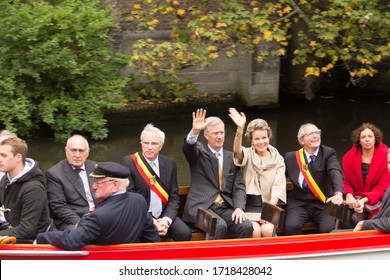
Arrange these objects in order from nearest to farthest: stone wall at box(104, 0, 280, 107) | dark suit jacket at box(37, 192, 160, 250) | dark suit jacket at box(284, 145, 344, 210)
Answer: dark suit jacket at box(37, 192, 160, 250) → dark suit jacket at box(284, 145, 344, 210) → stone wall at box(104, 0, 280, 107)

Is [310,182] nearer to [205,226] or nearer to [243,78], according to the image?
[205,226]

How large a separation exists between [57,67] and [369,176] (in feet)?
19.9

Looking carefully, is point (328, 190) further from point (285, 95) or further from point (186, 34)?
point (285, 95)

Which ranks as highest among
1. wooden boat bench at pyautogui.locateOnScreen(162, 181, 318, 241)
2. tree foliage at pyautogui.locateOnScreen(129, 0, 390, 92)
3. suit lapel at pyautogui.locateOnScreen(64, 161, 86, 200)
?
tree foliage at pyautogui.locateOnScreen(129, 0, 390, 92)

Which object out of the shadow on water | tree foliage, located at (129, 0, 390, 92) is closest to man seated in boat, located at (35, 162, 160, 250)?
the shadow on water

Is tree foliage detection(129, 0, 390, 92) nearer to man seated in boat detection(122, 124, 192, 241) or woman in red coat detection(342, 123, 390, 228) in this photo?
woman in red coat detection(342, 123, 390, 228)

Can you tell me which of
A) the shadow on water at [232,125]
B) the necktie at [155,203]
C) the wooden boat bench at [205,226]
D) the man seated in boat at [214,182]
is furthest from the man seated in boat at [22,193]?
the shadow on water at [232,125]

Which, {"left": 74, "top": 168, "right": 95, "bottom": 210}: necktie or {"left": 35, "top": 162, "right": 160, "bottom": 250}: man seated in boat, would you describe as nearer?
{"left": 35, "top": 162, "right": 160, "bottom": 250}: man seated in boat

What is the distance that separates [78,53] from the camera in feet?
42.4

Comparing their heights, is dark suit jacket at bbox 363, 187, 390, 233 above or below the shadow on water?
above

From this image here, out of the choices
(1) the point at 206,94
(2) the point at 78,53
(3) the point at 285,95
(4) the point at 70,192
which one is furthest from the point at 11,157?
(3) the point at 285,95

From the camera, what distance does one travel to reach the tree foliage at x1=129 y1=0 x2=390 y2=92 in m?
12.2

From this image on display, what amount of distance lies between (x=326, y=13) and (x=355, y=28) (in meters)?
0.46

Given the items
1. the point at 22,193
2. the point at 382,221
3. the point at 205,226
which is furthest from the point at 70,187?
the point at 382,221
